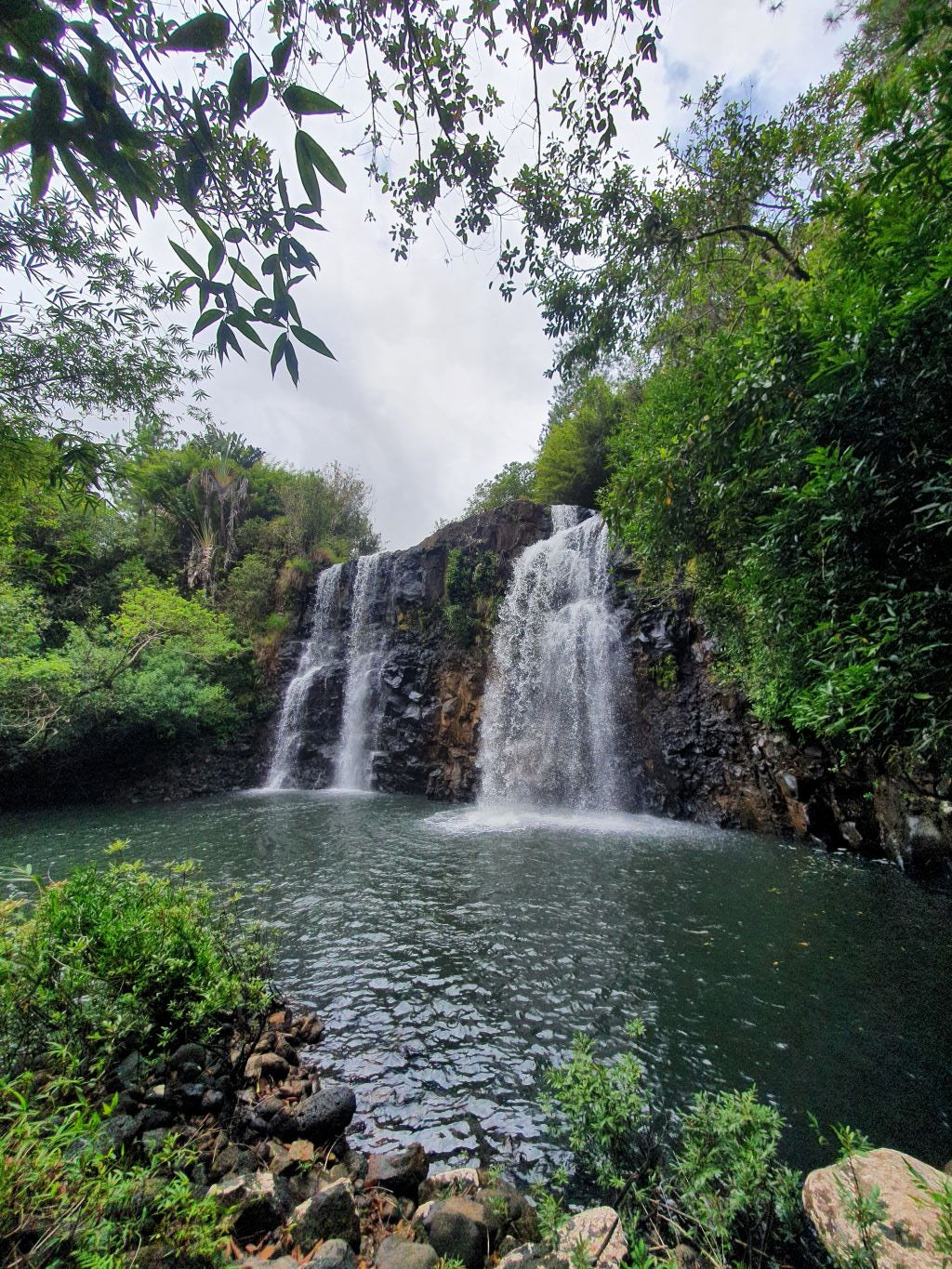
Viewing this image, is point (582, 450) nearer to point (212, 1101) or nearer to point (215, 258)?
point (215, 258)

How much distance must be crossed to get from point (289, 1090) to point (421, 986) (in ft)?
5.10

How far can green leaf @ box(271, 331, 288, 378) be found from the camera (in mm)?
1537

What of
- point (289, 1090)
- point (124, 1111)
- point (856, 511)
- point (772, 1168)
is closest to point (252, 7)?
point (856, 511)

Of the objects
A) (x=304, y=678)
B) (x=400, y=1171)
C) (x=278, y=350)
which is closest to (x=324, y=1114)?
(x=400, y=1171)

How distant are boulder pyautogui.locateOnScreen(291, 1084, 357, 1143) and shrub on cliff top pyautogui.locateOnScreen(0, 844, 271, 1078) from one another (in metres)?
0.78

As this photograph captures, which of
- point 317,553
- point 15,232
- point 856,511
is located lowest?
point 856,511

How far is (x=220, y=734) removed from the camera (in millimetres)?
17672

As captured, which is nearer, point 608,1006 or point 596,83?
point 596,83

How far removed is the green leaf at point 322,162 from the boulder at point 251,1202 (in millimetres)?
3557

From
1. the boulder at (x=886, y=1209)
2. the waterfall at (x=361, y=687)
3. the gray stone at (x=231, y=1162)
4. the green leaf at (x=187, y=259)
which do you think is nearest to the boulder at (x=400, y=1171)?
the gray stone at (x=231, y=1162)

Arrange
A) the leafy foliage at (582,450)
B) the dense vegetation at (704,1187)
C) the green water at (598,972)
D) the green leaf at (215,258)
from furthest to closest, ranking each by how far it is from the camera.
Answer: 1. the leafy foliage at (582,450)
2. the green water at (598,972)
3. the dense vegetation at (704,1187)
4. the green leaf at (215,258)

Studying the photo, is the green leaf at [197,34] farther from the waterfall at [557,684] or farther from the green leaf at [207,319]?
the waterfall at [557,684]

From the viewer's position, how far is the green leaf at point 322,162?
142cm

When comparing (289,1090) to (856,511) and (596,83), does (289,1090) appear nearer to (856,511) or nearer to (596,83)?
(856,511)
